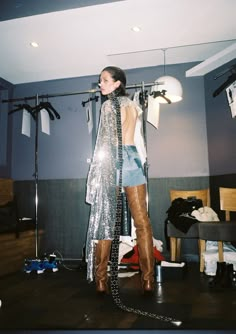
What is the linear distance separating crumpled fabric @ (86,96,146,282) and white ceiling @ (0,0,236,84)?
1460 millimetres

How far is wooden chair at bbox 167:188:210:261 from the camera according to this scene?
3234 millimetres

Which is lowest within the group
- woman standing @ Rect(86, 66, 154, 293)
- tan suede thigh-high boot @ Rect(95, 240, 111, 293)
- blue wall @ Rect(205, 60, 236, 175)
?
tan suede thigh-high boot @ Rect(95, 240, 111, 293)

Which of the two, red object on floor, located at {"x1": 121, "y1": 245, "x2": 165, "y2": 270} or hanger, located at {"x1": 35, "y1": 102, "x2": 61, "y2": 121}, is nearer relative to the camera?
red object on floor, located at {"x1": 121, "y1": 245, "x2": 165, "y2": 270}

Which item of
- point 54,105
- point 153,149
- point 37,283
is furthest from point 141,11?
point 37,283

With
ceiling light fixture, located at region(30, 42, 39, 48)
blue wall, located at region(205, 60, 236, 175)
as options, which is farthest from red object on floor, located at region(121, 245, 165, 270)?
ceiling light fixture, located at region(30, 42, 39, 48)

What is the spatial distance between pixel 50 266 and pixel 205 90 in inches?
121

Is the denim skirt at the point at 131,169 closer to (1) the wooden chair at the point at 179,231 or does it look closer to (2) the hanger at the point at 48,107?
(1) the wooden chair at the point at 179,231

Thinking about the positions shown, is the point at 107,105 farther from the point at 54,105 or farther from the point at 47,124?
the point at 54,105

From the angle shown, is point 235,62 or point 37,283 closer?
point 37,283

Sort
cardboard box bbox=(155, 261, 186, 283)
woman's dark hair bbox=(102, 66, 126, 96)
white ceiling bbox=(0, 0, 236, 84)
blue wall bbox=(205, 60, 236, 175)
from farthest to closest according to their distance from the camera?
blue wall bbox=(205, 60, 236, 175) → white ceiling bbox=(0, 0, 236, 84) → cardboard box bbox=(155, 261, 186, 283) → woman's dark hair bbox=(102, 66, 126, 96)

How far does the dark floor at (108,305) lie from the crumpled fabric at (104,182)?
1.12 ft

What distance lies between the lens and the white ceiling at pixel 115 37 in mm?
3086

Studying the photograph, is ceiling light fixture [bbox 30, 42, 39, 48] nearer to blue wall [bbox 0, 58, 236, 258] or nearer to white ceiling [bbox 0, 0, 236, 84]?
white ceiling [bbox 0, 0, 236, 84]

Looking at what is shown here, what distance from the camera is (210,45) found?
3.88 metres
